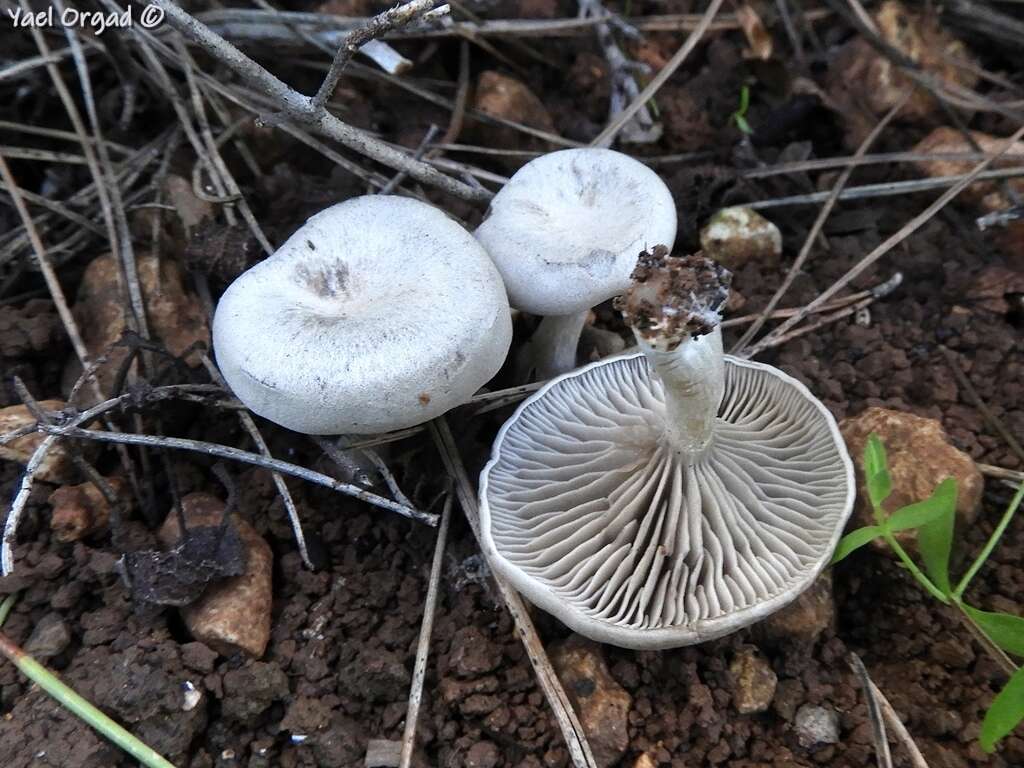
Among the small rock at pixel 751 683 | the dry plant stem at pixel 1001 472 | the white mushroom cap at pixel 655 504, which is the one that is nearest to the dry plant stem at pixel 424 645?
the white mushroom cap at pixel 655 504

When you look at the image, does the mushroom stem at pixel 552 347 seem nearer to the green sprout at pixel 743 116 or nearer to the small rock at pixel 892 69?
the green sprout at pixel 743 116

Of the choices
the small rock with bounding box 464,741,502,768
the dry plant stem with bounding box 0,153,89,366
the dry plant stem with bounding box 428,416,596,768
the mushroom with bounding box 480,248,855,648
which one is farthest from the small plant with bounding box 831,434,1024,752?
the dry plant stem with bounding box 0,153,89,366

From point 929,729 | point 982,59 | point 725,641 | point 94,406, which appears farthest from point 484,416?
point 982,59

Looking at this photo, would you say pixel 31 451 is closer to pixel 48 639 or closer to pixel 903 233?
pixel 48 639

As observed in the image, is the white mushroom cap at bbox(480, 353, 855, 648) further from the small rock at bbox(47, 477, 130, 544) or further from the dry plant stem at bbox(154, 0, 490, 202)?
the small rock at bbox(47, 477, 130, 544)

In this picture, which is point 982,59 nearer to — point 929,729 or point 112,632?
point 929,729

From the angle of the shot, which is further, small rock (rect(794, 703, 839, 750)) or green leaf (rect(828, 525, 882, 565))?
small rock (rect(794, 703, 839, 750))
